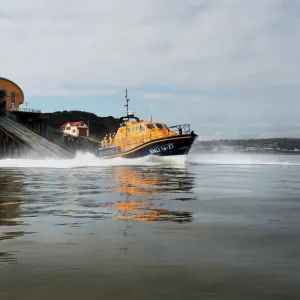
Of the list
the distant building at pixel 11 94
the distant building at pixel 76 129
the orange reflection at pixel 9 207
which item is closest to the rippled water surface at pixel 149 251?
→ the orange reflection at pixel 9 207

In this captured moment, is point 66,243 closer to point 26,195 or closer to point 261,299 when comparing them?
point 261,299

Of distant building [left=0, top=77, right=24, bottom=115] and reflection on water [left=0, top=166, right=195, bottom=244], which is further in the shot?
distant building [left=0, top=77, right=24, bottom=115]

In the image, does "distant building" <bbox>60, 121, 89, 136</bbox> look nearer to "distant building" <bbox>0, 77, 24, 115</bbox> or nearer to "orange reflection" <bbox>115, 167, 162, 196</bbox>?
"distant building" <bbox>0, 77, 24, 115</bbox>

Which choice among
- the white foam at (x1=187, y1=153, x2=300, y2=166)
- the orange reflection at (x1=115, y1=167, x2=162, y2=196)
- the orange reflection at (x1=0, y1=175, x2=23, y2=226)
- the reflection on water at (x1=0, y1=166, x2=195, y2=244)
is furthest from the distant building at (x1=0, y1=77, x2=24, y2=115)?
the reflection on water at (x1=0, y1=166, x2=195, y2=244)

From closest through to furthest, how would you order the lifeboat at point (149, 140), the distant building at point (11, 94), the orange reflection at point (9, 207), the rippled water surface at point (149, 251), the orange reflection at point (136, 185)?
the rippled water surface at point (149, 251) < the orange reflection at point (9, 207) < the orange reflection at point (136, 185) < the lifeboat at point (149, 140) < the distant building at point (11, 94)

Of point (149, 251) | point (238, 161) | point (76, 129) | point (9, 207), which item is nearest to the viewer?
point (149, 251)

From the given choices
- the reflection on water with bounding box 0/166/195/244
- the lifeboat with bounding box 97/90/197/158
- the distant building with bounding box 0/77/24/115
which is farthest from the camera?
the distant building with bounding box 0/77/24/115

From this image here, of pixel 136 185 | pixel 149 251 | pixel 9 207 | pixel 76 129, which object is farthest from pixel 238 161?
pixel 76 129

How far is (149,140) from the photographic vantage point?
1601 inches

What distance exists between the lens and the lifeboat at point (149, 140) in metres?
40.2

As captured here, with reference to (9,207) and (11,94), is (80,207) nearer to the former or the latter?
(9,207)

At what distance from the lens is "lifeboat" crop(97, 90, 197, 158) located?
132 feet

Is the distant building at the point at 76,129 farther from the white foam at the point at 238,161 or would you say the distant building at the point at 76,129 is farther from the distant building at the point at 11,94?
the distant building at the point at 11,94

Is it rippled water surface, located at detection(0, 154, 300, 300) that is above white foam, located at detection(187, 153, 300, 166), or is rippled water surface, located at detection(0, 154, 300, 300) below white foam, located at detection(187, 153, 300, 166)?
below
